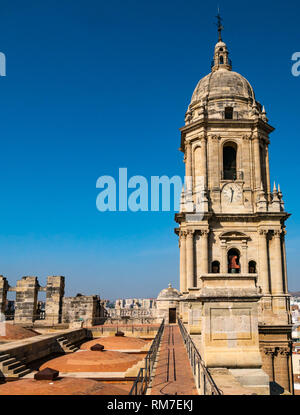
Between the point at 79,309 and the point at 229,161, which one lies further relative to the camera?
the point at 229,161

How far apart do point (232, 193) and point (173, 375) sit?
24.5 metres

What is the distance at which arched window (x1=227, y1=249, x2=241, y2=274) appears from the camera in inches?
1289

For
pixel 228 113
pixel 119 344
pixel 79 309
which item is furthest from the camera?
pixel 228 113

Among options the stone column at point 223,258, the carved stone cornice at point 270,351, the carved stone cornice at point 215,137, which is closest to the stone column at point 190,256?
the stone column at point 223,258

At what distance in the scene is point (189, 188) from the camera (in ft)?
115

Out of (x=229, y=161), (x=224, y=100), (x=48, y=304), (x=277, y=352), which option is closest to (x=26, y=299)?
(x=48, y=304)

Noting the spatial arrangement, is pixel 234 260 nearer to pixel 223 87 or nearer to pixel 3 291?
pixel 223 87

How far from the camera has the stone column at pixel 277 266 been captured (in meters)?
31.7

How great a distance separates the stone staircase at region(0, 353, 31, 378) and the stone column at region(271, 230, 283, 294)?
71.2ft

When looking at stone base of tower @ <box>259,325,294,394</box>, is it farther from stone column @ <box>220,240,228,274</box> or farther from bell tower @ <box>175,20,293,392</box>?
stone column @ <box>220,240,228,274</box>

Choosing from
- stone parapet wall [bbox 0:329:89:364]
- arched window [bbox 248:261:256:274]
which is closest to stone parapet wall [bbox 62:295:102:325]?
stone parapet wall [bbox 0:329:89:364]

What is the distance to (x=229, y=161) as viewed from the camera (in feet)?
121
